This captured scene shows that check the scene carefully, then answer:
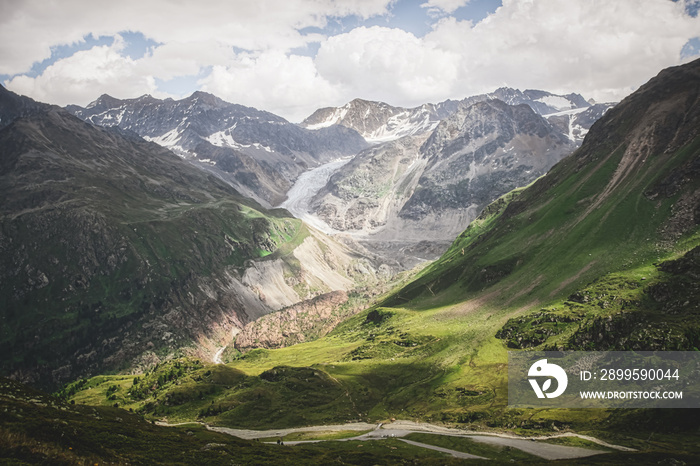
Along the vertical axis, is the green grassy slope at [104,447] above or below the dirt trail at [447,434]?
above

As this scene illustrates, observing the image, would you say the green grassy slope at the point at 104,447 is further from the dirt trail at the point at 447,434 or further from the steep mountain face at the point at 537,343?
the steep mountain face at the point at 537,343

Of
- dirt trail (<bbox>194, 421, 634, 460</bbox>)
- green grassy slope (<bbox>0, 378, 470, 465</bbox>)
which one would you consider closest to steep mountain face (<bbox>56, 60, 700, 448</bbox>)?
dirt trail (<bbox>194, 421, 634, 460</bbox>)

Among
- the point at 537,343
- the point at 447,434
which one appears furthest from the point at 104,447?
the point at 537,343

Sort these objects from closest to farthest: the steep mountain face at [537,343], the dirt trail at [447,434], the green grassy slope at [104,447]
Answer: the green grassy slope at [104,447] < the dirt trail at [447,434] < the steep mountain face at [537,343]

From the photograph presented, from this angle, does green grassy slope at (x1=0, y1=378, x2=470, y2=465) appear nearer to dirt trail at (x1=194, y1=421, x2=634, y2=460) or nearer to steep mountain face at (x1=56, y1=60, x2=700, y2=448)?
dirt trail at (x1=194, y1=421, x2=634, y2=460)

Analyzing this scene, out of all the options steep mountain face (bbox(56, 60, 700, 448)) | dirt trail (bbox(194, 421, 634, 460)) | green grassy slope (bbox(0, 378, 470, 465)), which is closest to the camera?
green grassy slope (bbox(0, 378, 470, 465))

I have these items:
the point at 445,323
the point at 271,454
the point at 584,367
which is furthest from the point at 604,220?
the point at 271,454

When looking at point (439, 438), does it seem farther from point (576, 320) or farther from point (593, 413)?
point (576, 320)

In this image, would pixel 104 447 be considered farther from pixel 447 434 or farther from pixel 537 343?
pixel 537 343

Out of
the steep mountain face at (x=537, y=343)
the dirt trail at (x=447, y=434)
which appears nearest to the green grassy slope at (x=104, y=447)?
the dirt trail at (x=447, y=434)

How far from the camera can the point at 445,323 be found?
200 meters

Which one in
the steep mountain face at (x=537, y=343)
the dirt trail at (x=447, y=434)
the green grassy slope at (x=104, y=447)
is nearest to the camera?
the green grassy slope at (x=104, y=447)

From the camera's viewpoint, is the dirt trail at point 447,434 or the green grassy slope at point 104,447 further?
the dirt trail at point 447,434

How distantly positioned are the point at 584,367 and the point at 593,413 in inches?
863
